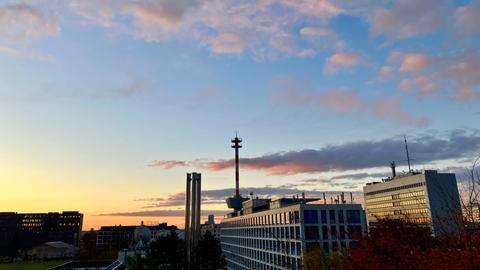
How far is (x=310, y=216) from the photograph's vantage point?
74.9m

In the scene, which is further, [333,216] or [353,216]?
[353,216]

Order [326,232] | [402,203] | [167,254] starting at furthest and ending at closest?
[402,203] → [326,232] → [167,254]

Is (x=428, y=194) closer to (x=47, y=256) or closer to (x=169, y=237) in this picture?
(x=169, y=237)

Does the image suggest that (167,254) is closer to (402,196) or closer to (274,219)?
(274,219)

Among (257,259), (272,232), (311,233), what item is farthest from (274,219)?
(257,259)

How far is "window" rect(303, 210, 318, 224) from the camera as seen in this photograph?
7450 cm

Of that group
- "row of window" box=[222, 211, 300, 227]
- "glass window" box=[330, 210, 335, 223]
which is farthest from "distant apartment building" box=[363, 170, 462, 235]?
"glass window" box=[330, 210, 335, 223]

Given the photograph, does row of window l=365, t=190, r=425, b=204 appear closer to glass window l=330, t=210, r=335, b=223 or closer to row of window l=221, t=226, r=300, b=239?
row of window l=221, t=226, r=300, b=239

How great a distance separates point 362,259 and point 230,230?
11831 cm

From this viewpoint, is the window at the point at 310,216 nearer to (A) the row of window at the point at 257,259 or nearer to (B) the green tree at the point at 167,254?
(A) the row of window at the point at 257,259

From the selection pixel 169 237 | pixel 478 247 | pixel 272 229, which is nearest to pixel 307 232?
pixel 272 229

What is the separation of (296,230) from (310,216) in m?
4.55

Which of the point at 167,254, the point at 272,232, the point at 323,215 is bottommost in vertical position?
the point at 167,254

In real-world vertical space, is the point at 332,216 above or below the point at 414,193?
below
